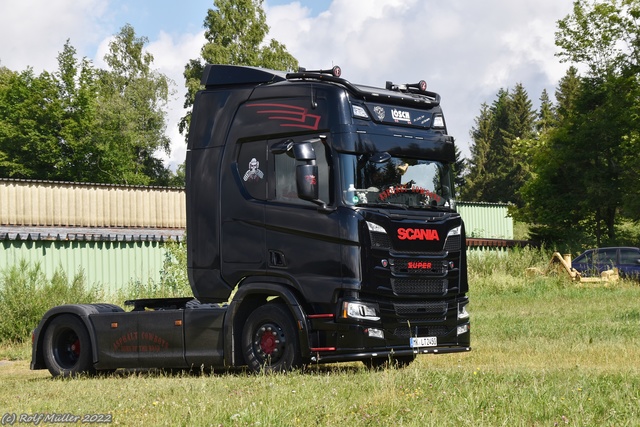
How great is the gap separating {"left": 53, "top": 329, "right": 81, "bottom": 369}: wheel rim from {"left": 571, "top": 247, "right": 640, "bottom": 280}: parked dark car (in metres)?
22.1

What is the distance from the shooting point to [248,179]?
43.2 feet

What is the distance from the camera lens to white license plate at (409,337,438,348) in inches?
500

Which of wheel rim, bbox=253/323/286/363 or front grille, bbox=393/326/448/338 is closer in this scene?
front grille, bbox=393/326/448/338

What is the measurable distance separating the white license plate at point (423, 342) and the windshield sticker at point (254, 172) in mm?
2931

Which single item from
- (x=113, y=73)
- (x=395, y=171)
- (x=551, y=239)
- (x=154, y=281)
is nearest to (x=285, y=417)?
(x=395, y=171)

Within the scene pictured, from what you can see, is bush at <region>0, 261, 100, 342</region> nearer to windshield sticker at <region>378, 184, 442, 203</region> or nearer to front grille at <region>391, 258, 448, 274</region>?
windshield sticker at <region>378, 184, 442, 203</region>

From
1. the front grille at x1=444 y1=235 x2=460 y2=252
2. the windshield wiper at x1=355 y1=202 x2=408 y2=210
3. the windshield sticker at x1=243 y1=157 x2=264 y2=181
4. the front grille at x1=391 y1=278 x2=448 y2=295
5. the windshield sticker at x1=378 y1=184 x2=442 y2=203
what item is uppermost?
the windshield sticker at x1=243 y1=157 x2=264 y2=181

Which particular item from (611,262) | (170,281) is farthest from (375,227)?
(611,262)

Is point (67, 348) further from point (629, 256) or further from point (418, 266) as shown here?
point (629, 256)

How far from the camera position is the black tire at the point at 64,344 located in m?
15.0

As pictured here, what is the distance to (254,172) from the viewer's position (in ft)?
43.0

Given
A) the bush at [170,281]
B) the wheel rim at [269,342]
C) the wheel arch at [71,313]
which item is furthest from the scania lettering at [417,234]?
the bush at [170,281]

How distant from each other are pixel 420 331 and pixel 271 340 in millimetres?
1945

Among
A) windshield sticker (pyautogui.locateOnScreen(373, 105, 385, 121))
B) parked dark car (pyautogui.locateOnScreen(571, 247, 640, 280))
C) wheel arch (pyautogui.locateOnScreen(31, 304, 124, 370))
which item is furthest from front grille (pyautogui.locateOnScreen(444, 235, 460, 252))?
parked dark car (pyautogui.locateOnScreen(571, 247, 640, 280))
